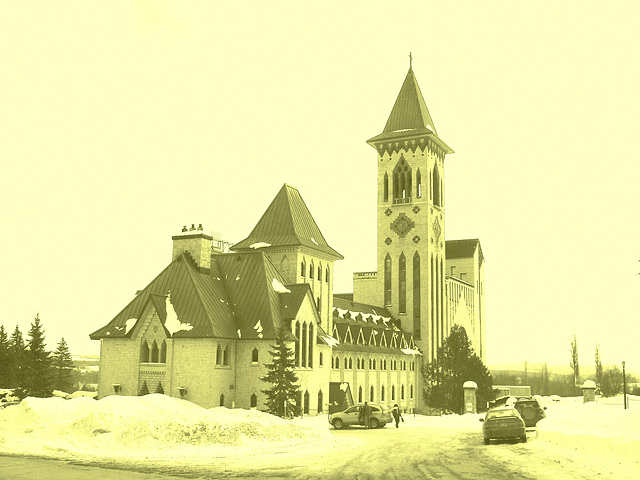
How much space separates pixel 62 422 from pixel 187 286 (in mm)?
23406

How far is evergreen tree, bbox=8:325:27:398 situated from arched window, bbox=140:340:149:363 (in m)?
11.4

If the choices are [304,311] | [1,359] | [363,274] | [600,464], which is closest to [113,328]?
[304,311]

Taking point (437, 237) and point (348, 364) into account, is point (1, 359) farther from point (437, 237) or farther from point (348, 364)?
point (437, 237)

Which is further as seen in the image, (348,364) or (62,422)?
(348,364)

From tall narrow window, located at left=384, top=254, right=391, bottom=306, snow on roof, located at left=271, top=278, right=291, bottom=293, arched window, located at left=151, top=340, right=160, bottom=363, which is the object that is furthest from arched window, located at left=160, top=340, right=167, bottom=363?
tall narrow window, located at left=384, top=254, right=391, bottom=306

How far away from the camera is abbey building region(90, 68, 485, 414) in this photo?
162ft

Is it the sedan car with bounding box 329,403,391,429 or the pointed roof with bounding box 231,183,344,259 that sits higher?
the pointed roof with bounding box 231,183,344,259

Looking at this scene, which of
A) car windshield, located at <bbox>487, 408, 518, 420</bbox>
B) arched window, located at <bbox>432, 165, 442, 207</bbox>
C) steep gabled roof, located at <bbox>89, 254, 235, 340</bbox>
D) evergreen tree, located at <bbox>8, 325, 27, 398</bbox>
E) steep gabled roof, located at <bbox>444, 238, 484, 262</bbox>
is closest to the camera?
car windshield, located at <bbox>487, 408, 518, 420</bbox>

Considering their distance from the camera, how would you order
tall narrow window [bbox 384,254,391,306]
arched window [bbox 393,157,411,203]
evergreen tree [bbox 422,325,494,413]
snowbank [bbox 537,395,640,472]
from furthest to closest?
arched window [bbox 393,157,411,203]
tall narrow window [bbox 384,254,391,306]
evergreen tree [bbox 422,325,494,413]
snowbank [bbox 537,395,640,472]

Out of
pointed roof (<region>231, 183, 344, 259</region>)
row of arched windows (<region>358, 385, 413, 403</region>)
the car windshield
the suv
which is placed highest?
pointed roof (<region>231, 183, 344, 259</region>)

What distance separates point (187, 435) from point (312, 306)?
28947mm

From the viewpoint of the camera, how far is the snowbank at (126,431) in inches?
1005

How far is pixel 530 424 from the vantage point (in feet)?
122

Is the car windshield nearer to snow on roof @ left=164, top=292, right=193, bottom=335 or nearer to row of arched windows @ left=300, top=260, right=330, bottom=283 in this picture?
snow on roof @ left=164, top=292, right=193, bottom=335
